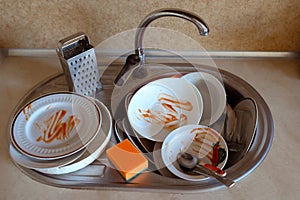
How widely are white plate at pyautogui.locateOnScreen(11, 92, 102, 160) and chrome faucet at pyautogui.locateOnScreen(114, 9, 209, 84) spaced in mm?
149

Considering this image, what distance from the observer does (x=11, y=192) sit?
27.3 inches

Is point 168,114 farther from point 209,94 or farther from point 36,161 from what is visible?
point 36,161

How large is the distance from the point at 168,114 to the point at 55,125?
0.29 m

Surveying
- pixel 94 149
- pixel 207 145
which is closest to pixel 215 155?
pixel 207 145

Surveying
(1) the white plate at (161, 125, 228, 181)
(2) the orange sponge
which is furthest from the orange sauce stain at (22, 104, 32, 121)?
(1) the white plate at (161, 125, 228, 181)

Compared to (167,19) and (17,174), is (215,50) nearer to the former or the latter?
(167,19)

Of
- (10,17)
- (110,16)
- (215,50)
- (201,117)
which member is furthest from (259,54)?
(10,17)

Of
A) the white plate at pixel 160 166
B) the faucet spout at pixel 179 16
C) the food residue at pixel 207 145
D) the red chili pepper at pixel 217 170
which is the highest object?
the faucet spout at pixel 179 16

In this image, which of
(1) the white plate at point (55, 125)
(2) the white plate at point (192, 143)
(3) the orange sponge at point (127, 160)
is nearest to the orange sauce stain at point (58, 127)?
(1) the white plate at point (55, 125)

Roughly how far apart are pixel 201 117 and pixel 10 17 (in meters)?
0.61

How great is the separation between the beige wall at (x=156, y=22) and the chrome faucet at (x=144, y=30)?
0.11m

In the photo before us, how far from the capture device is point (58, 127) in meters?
0.79

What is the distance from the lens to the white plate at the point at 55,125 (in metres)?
0.74

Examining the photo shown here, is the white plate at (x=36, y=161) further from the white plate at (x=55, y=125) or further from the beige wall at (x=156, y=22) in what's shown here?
the beige wall at (x=156, y=22)
